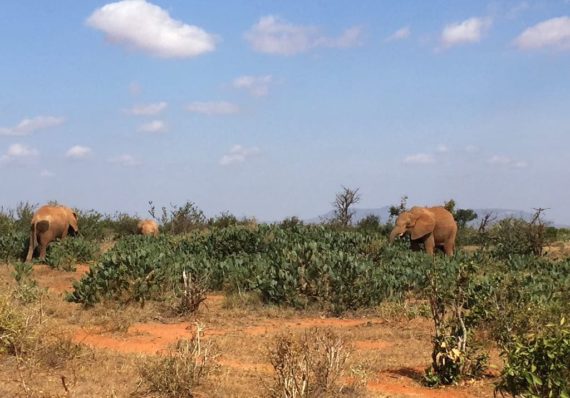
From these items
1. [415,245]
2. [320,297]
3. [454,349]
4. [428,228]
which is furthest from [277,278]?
[415,245]

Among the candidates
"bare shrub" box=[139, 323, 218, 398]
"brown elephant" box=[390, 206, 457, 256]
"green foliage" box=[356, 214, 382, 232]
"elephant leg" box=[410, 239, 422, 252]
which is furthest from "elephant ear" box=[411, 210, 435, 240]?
"bare shrub" box=[139, 323, 218, 398]

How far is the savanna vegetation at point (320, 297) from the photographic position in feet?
17.7

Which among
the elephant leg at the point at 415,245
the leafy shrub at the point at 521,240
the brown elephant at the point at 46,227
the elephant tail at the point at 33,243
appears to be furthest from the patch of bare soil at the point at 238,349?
the leafy shrub at the point at 521,240

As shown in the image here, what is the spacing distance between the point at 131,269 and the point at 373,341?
5.11m

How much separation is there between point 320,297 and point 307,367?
661 cm

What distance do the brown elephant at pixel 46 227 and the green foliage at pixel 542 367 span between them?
15.1 metres

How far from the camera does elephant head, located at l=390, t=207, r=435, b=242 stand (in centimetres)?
1866

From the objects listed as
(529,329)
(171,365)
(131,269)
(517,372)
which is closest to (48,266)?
(131,269)

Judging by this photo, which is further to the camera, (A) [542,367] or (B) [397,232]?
(B) [397,232]

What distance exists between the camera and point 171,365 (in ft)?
19.7

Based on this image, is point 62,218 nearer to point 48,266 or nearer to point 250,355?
point 48,266

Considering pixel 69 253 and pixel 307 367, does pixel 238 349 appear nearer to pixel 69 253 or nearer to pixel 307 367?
pixel 307 367

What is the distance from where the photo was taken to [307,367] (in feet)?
16.7

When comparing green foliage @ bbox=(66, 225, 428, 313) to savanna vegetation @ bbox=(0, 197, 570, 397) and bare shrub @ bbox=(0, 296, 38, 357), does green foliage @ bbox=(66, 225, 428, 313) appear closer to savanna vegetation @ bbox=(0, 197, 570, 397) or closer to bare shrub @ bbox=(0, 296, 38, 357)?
savanna vegetation @ bbox=(0, 197, 570, 397)
